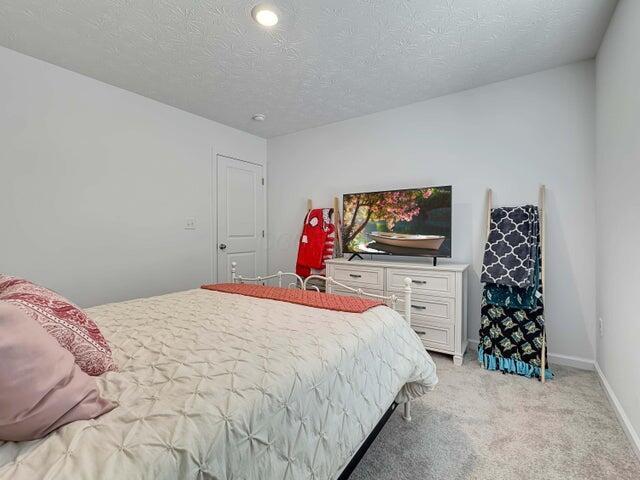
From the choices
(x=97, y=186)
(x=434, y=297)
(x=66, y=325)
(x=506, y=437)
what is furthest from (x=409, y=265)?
(x=97, y=186)

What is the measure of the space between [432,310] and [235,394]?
90.3 inches

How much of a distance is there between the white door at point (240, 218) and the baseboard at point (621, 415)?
143 inches

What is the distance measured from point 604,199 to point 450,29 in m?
1.59

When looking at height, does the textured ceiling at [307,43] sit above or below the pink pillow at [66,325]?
above

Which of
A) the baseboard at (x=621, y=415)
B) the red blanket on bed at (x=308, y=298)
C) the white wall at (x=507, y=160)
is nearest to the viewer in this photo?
the baseboard at (x=621, y=415)

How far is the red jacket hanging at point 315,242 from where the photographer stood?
377 centimetres

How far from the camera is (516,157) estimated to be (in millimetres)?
2818

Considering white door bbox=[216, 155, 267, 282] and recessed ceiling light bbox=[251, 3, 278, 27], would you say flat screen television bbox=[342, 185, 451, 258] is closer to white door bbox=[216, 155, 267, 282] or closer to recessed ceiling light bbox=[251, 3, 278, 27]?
white door bbox=[216, 155, 267, 282]

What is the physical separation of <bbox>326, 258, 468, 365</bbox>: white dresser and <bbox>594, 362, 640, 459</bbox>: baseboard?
928 millimetres

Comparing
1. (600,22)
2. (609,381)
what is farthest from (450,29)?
(609,381)

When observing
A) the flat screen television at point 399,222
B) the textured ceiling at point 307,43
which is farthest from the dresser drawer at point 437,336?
the textured ceiling at point 307,43

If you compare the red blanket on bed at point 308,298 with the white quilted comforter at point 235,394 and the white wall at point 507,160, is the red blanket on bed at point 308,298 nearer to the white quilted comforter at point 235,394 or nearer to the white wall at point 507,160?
the white quilted comforter at point 235,394

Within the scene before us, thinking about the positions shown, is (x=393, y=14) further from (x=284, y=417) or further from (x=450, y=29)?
(x=284, y=417)

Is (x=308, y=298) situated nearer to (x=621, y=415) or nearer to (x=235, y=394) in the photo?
(x=235, y=394)
